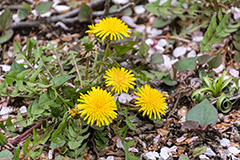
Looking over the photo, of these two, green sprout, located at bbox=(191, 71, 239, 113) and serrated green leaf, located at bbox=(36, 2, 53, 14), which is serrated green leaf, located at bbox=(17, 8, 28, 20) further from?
green sprout, located at bbox=(191, 71, 239, 113)

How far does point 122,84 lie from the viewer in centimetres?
152

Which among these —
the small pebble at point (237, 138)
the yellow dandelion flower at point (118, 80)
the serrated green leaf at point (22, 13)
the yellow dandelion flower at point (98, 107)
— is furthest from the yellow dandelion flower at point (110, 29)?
the serrated green leaf at point (22, 13)

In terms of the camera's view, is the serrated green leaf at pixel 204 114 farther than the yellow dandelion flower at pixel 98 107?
Yes

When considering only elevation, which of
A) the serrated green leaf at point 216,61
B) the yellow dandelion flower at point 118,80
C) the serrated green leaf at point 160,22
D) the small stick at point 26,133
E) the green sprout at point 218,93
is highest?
the yellow dandelion flower at point 118,80

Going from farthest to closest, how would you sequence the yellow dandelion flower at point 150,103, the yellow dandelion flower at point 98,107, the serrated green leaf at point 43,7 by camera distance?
the serrated green leaf at point 43,7 → the yellow dandelion flower at point 150,103 → the yellow dandelion flower at point 98,107

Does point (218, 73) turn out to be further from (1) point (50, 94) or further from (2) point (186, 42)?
(1) point (50, 94)

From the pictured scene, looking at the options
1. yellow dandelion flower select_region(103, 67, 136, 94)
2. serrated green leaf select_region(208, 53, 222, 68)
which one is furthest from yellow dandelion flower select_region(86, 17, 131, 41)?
serrated green leaf select_region(208, 53, 222, 68)

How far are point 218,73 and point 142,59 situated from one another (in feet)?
1.82

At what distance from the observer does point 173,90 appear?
2.07 meters

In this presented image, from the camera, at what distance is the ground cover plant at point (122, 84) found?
1.59 meters

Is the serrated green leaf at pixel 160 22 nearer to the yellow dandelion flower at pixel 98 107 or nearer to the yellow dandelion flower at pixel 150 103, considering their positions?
the yellow dandelion flower at pixel 150 103

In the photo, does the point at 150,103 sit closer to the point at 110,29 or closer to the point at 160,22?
the point at 110,29

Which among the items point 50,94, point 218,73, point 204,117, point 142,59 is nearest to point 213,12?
point 218,73

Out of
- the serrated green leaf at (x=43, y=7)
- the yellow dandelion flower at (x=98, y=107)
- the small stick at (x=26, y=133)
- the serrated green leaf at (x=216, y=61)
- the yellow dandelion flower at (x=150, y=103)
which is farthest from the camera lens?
the serrated green leaf at (x=43, y=7)
